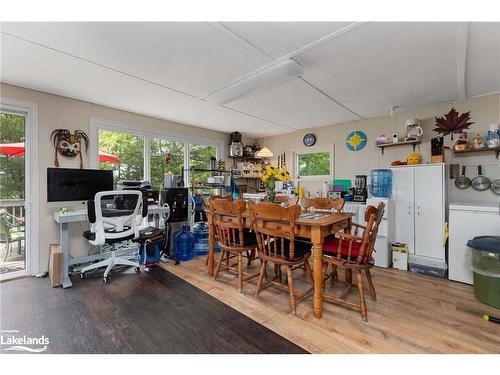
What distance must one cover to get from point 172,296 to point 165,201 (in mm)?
1673

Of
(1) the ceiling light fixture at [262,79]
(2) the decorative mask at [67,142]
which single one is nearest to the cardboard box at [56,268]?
(2) the decorative mask at [67,142]

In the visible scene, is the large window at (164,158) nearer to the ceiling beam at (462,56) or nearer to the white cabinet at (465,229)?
the ceiling beam at (462,56)

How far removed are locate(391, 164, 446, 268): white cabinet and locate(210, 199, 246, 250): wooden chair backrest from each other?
2.46m

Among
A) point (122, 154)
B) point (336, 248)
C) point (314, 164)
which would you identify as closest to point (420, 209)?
point (336, 248)

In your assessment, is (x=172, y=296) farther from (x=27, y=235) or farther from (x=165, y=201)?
(x=27, y=235)

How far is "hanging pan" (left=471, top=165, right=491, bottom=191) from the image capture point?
116 inches

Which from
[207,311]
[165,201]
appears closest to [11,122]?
[165,201]

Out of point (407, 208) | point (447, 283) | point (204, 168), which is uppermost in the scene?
point (204, 168)

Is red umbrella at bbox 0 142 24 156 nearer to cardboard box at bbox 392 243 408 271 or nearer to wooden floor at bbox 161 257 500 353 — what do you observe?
wooden floor at bbox 161 257 500 353

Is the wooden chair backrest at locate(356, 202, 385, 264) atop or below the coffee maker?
below

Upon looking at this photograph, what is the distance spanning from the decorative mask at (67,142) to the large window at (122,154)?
0.96 ft

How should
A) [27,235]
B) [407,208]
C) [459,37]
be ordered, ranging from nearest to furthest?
1. [459,37]
2. [27,235]
3. [407,208]

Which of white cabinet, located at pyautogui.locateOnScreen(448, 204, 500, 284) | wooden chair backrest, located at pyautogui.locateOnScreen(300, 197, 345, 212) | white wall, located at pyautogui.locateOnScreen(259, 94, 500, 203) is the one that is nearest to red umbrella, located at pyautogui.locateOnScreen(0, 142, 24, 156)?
wooden chair backrest, located at pyautogui.locateOnScreen(300, 197, 345, 212)

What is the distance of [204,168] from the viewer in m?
4.90
